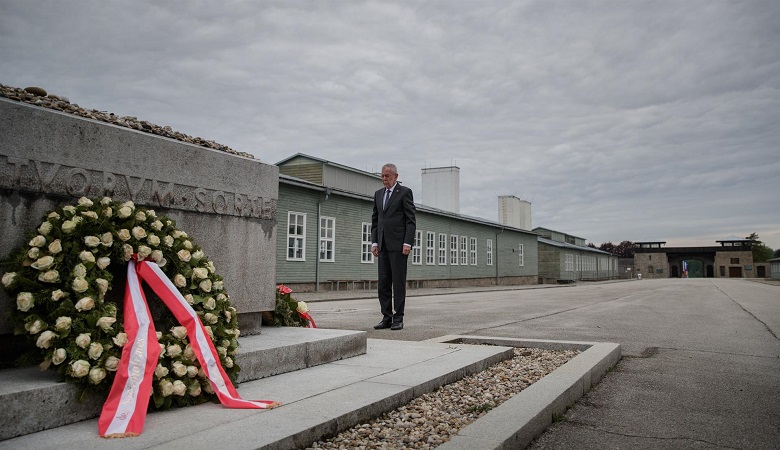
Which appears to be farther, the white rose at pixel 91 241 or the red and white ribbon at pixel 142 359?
the white rose at pixel 91 241

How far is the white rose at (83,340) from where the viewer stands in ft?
9.31

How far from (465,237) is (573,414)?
33198 millimetres

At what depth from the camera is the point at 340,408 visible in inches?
122

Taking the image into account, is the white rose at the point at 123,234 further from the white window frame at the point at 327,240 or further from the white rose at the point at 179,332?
the white window frame at the point at 327,240

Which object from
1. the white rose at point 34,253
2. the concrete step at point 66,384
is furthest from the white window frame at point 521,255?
the white rose at point 34,253

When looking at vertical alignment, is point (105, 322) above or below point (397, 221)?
below

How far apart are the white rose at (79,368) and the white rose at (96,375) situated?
1.1 inches

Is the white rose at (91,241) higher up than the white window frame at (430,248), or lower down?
lower down

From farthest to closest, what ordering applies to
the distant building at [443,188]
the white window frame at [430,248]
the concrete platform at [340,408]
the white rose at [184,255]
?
the distant building at [443,188]
the white window frame at [430,248]
the white rose at [184,255]
the concrete platform at [340,408]

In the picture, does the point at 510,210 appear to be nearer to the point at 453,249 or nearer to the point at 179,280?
the point at 453,249

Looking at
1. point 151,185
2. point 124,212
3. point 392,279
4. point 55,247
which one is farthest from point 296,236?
point 55,247

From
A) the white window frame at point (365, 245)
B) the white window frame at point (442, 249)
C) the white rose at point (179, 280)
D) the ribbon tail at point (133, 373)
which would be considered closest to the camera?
the ribbon tail at point (133, 373)

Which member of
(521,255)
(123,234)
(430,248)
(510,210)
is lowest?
(123,234)

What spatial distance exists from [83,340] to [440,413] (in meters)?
1.97
